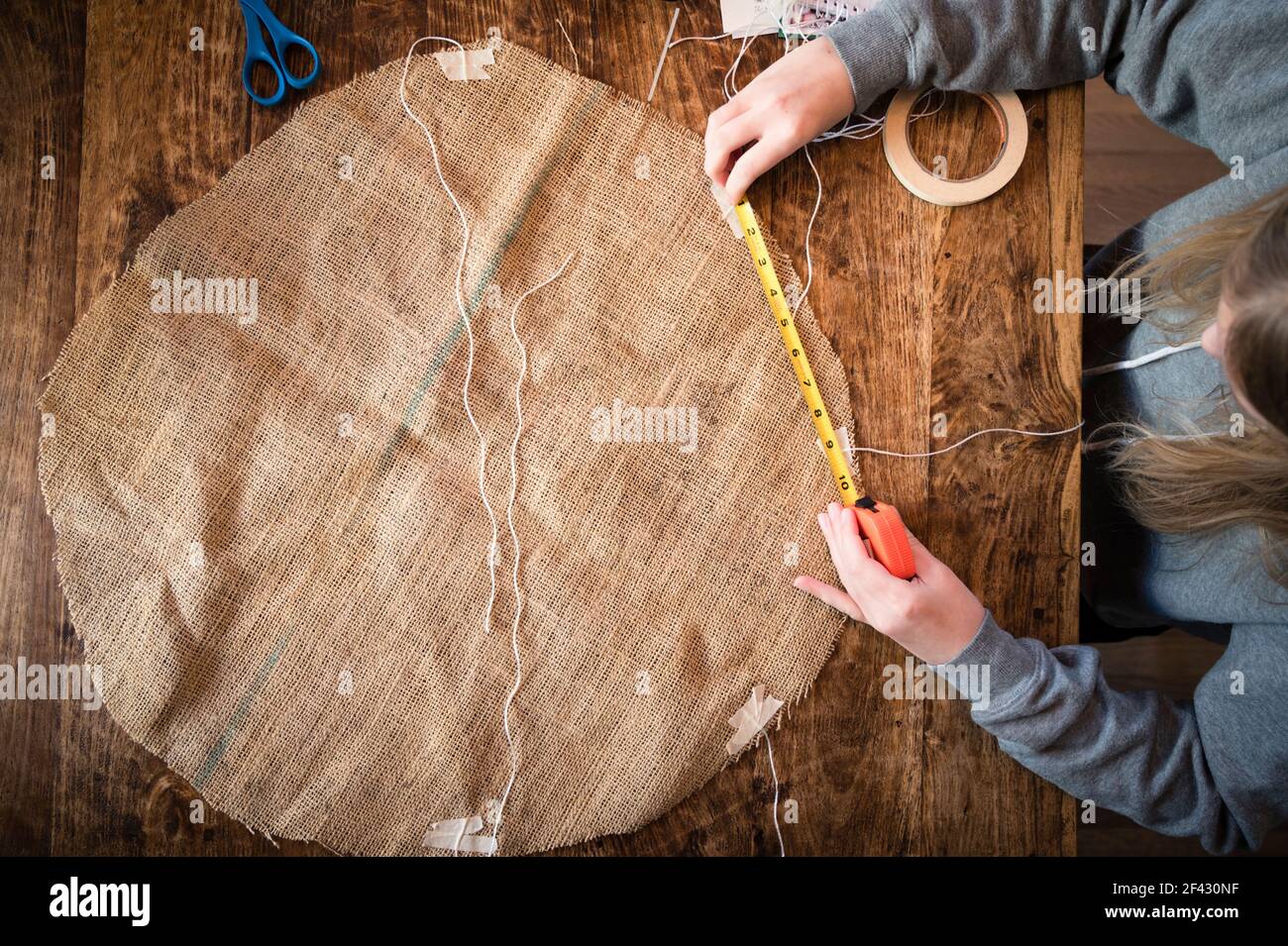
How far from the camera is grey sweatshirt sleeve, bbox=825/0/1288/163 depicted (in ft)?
2.55

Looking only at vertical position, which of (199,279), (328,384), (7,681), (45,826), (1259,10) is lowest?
(45,826)

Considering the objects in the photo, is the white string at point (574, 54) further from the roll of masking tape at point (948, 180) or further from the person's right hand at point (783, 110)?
the roll of masking tape at point (948, 180)

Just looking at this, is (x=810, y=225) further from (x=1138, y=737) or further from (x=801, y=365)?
(x=1138, y=737)

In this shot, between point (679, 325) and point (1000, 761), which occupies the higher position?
point (679, 325)

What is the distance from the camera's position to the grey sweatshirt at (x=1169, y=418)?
0.77m

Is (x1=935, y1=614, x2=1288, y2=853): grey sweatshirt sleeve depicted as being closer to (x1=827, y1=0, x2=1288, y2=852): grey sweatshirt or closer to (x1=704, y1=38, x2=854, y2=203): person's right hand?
(x1=827, y1=0, x2=1288, y2=852): grey sweatshirt

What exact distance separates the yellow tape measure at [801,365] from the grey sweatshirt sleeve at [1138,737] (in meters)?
0.19

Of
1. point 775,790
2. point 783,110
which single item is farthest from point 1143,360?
point 775,790

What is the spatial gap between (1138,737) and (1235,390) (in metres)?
0.34
